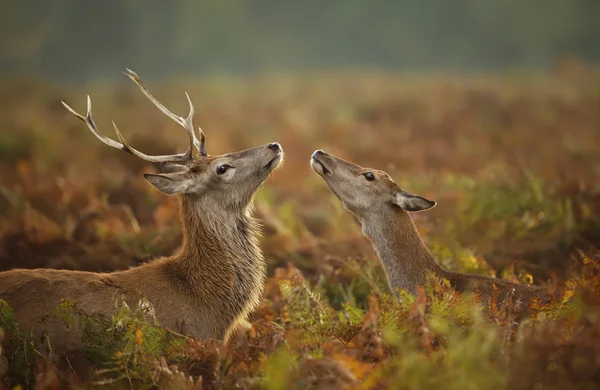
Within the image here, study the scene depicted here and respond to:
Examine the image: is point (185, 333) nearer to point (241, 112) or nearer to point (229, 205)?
point (229, 205)

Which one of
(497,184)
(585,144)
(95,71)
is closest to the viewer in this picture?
(497,184)

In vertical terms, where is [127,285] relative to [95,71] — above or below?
above

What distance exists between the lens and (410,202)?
20.1 ft

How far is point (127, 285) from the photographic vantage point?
5473 millimetres

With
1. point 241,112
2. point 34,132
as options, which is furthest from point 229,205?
point 241,112

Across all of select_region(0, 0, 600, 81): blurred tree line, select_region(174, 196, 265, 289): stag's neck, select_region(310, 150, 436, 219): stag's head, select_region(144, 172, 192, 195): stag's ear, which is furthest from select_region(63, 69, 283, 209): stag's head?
select_region(0, 0, 600, 81): blurred tree line

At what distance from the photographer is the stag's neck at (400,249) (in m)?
5.97

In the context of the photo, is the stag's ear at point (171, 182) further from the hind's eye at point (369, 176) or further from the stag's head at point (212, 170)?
the hind's eye at point (369, 176)

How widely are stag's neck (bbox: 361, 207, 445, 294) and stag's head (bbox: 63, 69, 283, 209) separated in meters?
1.08

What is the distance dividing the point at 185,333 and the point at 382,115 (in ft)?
48.9

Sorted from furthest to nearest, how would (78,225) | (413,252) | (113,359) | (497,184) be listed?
(497,184) → (78,225) → (413,252) → (113,359)

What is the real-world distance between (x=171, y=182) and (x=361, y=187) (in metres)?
1.75

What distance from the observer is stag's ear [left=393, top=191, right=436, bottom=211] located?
6020 mm

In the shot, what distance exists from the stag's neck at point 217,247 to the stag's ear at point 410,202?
1.33 metres
